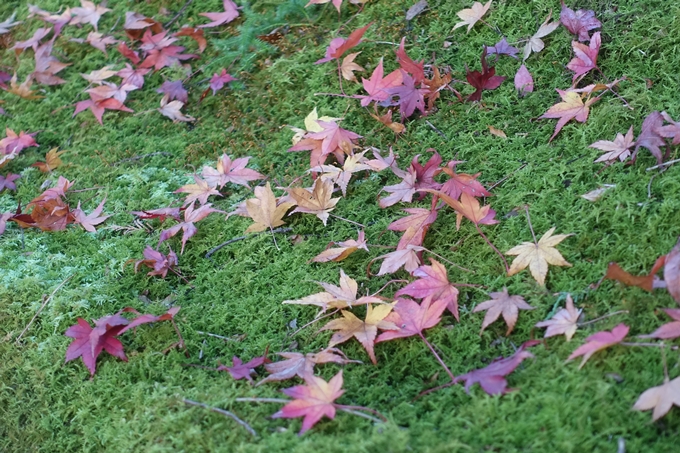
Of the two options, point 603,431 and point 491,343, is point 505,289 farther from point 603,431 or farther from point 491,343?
point 603,431

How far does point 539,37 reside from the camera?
90.0 inches

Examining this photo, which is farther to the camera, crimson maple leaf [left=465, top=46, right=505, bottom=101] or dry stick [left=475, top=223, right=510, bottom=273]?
crimson maple leaf [left=465, top=46, right=505, bottom=101]

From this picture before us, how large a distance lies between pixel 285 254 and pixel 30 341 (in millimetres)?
903

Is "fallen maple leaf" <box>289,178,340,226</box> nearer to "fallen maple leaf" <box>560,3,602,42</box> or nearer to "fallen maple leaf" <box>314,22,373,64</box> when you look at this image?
"fallen maple leaf" <box>314,22,373,64</box>

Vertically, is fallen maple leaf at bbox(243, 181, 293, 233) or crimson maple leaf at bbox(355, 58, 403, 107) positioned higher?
crimson maple leaf at bbox(355, 58, 403, 107)

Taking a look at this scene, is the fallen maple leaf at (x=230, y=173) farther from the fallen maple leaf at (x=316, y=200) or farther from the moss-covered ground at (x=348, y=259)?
the fallen maple leaf at (x=316, y=200)

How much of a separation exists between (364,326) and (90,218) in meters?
1.29

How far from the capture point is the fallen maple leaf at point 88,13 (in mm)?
3149

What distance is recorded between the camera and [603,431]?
4.37ft

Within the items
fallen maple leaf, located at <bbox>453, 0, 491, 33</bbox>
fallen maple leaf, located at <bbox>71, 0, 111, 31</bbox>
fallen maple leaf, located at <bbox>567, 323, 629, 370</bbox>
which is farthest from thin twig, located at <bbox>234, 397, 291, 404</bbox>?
fallen maple leaf, located at <bbox>71, 0, 111, 31</bbox>

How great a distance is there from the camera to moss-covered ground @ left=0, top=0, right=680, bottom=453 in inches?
57.4

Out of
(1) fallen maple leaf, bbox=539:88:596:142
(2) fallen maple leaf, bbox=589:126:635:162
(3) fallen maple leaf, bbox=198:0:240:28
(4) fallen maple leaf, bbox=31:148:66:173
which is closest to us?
(2) fallen maple leaf, bbox=589:126:635:162

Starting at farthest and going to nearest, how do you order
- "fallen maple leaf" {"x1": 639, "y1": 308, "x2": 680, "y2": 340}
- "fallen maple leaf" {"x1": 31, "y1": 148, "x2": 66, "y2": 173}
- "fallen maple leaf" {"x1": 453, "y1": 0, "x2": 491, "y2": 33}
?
"fallen maple leaf" {"x1": 31, "y1": 148, "x2": 66, "y2": 173}, "fallen maple leaf" {"x1": 453, "y1": 0, "x2": 491, "y2": 33}, "fallen maple leaf" {"x1": 639, "y1": 308, "x2": 680, "y2": 340}

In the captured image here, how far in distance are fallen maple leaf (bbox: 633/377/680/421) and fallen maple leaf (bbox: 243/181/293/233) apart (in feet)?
4.22
